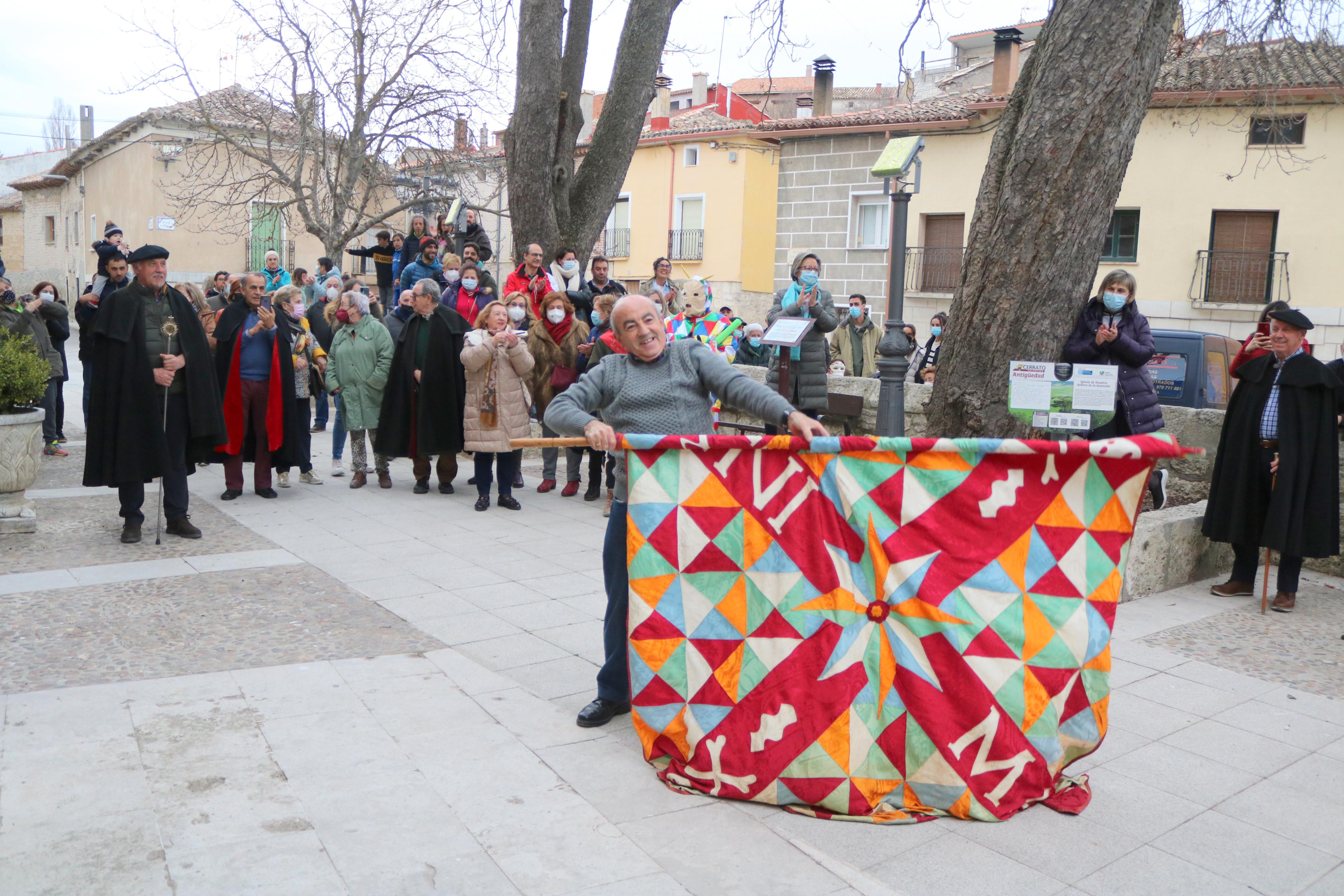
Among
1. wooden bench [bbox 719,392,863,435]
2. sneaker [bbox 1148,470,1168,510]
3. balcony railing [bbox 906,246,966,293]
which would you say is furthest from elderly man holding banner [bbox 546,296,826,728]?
balcony railing [bbox 906,246,966,293]

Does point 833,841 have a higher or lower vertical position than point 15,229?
lower

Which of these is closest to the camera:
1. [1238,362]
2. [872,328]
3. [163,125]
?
[1238,362]

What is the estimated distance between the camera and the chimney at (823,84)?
2980cm

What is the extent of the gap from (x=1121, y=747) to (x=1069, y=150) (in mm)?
3772

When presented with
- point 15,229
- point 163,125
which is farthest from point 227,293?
point 15,229

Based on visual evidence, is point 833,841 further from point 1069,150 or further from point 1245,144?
point 1245,144

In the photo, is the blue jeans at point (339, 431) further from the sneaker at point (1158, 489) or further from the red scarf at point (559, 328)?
the sneaker at point (1158, 489)

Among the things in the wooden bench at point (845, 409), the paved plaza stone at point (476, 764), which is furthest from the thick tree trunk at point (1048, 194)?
the wooden bench at point (845, 409)

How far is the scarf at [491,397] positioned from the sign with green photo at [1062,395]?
480 cm

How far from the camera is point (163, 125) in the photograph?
111ft

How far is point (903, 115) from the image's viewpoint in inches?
966

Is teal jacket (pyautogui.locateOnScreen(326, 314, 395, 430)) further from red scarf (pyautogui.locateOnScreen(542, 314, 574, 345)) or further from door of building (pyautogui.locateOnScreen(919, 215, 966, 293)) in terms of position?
door of building (pyautogui.locateOnScreen(919, 215, 966, 293))

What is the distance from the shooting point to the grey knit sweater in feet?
14.4

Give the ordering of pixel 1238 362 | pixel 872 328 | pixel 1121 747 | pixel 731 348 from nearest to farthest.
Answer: pixel 1121 747, pixel 1238 362, pixel 731 348, pixel 872 328
